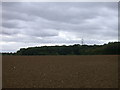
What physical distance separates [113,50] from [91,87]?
93301mm

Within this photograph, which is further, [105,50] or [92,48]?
[92,48]

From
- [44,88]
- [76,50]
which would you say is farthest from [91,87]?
[76,50]

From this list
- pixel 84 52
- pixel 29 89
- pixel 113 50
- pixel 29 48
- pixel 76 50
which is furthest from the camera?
pixel 29 48

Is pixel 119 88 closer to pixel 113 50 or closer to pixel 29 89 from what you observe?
pixel 29 89

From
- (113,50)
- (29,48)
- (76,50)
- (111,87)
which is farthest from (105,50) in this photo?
(111,87)

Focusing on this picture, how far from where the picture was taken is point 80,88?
1591 centimetres

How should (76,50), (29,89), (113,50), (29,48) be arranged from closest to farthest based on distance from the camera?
(29,89) → (113,50) → (76,50) → (29,48)

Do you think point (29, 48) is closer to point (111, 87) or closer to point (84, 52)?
point (84, 52)

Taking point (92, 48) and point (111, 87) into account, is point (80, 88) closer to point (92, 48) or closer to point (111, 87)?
point (111, 87)

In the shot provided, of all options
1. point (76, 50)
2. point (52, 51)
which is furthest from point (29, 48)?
point (76, 50)

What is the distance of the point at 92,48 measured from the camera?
131375 mm

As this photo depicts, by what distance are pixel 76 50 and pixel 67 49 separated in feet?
17.1

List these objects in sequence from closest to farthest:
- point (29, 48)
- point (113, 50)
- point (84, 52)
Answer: point (113, 50)
point (84, 52)
point (29, 48)

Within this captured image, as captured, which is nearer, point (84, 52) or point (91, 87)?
point (91, 87)
